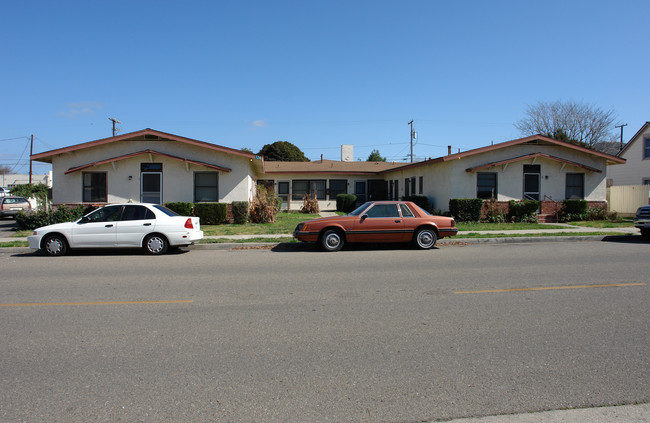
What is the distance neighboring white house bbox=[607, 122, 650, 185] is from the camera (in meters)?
29.7

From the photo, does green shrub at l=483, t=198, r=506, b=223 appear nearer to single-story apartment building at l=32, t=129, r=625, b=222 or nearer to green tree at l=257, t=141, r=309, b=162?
single-story apartment building at l=32, t=129, r=625, b=222

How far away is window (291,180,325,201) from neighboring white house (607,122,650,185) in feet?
69.5

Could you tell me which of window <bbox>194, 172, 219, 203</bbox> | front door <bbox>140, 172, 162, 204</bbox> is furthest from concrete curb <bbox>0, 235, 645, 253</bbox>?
front door <bbox>140, 172, 162, 204</bbox>

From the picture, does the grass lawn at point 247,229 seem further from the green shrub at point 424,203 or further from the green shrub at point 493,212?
the green shrub at point 493,212

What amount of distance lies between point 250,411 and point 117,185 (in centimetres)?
1955

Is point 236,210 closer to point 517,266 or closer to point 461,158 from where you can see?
point 461,158

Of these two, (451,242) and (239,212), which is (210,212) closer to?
(239,212)

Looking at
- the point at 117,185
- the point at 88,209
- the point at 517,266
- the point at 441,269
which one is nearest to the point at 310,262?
the point at 441,269

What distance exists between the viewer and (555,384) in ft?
12.4

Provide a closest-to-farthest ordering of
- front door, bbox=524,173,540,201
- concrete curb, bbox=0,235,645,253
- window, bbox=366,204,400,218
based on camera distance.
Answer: window, bbox=366,204,400,218 < concrete curb, bbox=0,235,645,253 < front door, bbox=524,173,540,201

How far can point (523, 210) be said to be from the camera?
67.0 feet

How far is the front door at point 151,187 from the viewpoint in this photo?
67.6 ft

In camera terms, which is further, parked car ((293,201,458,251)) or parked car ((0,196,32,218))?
Answer: parked car ((0,196,32,218))

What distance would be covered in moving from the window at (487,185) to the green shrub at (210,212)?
39.6ft
